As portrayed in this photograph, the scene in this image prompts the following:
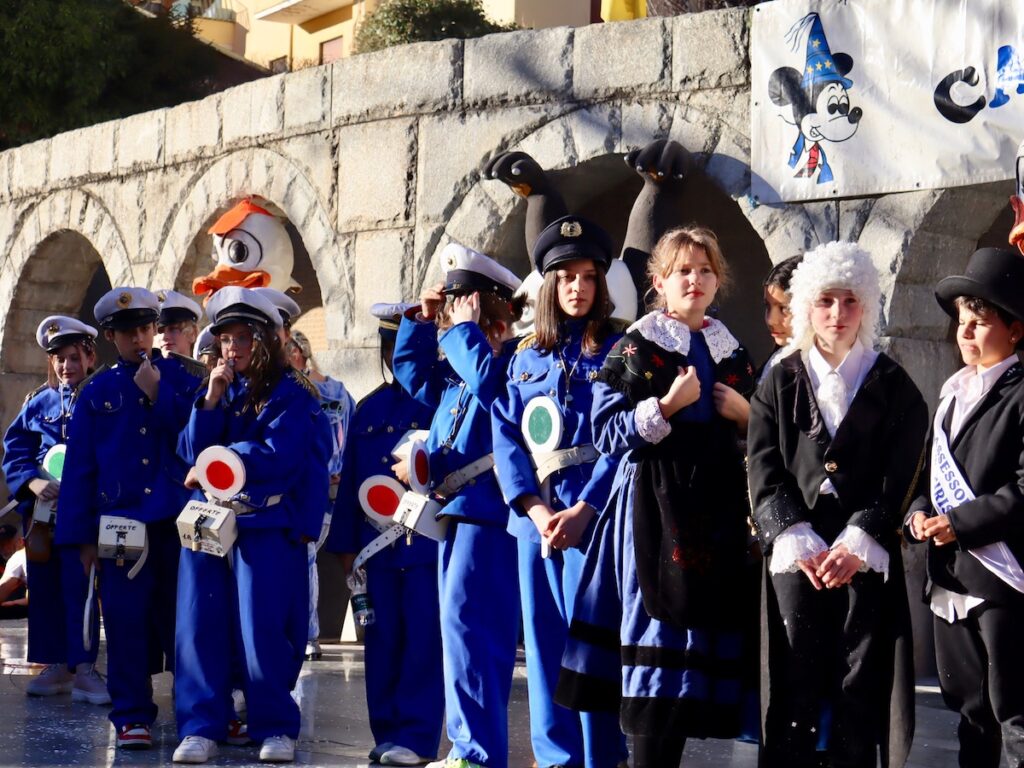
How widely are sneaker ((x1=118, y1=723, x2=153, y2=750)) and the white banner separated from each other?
3597 mm

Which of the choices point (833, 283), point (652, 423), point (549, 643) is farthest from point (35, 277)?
point (833, 283)

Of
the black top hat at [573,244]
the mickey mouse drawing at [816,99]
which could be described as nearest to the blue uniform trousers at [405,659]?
the black top hat at [573,244]

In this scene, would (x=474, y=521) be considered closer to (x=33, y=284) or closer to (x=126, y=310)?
(x=126, y=310)

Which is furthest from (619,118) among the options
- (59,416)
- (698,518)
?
(698,518)

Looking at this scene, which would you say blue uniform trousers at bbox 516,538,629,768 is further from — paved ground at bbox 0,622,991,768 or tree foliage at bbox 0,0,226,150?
tree foliage at bbox 0,0,226,150

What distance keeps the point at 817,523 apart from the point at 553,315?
44.3 inches

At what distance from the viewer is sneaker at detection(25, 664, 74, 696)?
273 inches

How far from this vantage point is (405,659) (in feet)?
18.1

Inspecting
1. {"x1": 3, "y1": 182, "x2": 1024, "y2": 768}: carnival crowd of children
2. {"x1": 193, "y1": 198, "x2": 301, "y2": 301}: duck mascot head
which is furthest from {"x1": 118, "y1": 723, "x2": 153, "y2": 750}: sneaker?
{"x1": 193, "y1": 198, "x2": 301, "y2": 301}: duck mascot head

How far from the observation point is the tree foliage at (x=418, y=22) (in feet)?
46.1

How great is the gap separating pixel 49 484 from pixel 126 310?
128cm

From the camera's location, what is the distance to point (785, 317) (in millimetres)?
5012

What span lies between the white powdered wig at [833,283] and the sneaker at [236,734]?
2467 mm

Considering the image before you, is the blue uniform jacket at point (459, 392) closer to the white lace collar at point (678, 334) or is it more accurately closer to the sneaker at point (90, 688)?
the white lace collar at point (678, 334)
